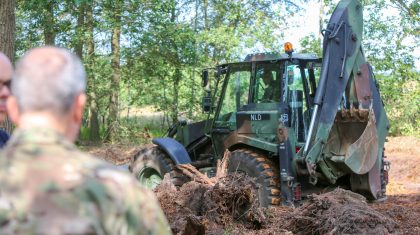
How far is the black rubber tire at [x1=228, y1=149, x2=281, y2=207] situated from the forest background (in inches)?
353

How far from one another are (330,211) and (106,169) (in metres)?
5.24

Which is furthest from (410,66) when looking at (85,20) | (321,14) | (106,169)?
(106,169)

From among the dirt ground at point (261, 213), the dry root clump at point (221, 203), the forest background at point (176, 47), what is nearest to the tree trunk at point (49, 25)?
the forest background at point (176, 47)

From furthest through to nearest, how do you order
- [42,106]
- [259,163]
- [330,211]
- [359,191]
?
[359,191] → [259,163] → [330,211] → [42,106]

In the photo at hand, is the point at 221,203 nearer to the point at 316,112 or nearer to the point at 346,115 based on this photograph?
the point at 316,112

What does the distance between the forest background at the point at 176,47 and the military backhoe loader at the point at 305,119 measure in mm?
8303

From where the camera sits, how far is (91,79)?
63.8ft

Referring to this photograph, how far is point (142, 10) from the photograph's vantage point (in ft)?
56.6

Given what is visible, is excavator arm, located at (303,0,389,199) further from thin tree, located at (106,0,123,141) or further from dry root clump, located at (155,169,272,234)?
thin tree, located at (106,0,123,141)

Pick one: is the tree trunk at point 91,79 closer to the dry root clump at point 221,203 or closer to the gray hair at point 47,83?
the dry root clump at point 221,203

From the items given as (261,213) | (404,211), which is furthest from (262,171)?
(404,211)

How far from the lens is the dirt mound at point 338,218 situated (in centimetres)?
636

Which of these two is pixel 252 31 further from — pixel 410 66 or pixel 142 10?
pixel 410 66

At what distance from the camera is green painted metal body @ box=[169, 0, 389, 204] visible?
8289 mm
